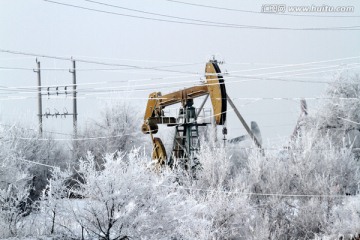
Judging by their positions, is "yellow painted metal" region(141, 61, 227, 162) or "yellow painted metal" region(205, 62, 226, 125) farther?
"yellow painted metal" region(141, 61, 227, 162)

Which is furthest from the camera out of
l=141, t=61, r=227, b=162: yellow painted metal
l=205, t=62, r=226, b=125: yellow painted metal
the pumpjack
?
the pumpjack

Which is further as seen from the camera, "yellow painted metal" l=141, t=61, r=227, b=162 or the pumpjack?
the pumpjack

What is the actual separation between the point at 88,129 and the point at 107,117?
5.78 feet

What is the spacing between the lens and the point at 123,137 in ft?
128

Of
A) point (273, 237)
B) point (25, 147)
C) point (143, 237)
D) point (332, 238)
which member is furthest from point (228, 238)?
point (25, 147)

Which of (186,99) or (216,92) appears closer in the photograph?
(216,92)

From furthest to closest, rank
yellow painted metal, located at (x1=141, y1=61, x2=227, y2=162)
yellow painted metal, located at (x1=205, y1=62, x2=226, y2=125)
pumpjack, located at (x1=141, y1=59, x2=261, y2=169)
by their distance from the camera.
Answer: pumpjack, located at (x1=141, y1=59, x2=261, y2=169) → yellow painted metal, located at (x1=141, y1=61, x2=227, y2=162) → yellow painted metal, located at (x1=205, y1=62, x2=226, y2=125)

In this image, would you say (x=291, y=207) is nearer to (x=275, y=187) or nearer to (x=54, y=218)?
(x=275, y=187)

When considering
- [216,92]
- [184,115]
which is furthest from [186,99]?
[216,92]

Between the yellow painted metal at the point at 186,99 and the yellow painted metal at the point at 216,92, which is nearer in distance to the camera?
the yellow painted metal at the point at 216,92

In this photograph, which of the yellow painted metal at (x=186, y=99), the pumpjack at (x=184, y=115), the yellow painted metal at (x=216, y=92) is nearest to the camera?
A: the yellow painted metal at (x=216, y=92)

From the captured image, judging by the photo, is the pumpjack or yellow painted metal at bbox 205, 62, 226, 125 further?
the pumpjack

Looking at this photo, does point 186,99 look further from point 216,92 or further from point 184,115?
point 216,92

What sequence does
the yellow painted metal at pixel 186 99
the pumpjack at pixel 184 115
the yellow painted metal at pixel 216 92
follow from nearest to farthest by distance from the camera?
the yellow painted metal at pixel 216 92
the yellow painted metal at pixel 186 99
the pumpjack at pixel 184 115
